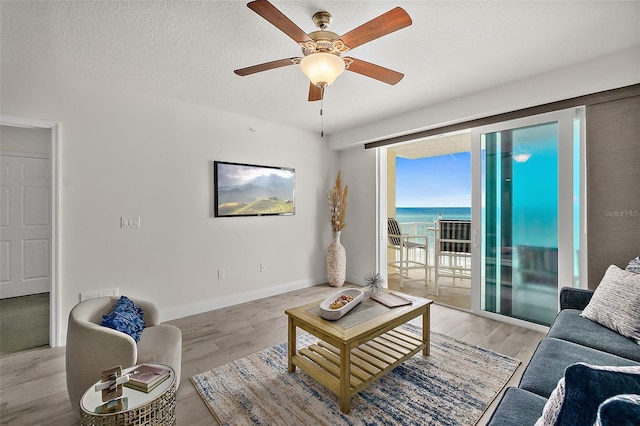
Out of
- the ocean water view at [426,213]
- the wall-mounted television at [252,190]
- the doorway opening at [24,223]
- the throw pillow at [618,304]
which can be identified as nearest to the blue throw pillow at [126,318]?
the wall-mounted television at [252,190]

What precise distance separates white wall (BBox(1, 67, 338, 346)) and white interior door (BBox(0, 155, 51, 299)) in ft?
7.19

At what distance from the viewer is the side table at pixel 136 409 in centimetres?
128

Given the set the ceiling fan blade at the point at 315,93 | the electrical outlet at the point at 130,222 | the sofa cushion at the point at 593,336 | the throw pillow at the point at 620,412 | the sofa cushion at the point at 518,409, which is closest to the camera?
the throw pillow at the point at 620,412

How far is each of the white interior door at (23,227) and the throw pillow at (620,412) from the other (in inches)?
232

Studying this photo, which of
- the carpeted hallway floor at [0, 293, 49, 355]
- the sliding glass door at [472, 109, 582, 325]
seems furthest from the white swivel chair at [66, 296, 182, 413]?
the sliding glass door at [472, 109, 582, 325]

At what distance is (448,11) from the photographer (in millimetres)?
1899

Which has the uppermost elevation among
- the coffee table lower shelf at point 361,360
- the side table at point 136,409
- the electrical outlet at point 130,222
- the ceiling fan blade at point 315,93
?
the ceiling fan blade at point 315,93

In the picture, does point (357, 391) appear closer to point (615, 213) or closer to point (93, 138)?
point (615, 213)

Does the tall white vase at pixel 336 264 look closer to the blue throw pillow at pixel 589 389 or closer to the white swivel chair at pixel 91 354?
the white swivel chair at pixel 91 354

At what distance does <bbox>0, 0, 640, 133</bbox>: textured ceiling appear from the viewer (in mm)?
1884

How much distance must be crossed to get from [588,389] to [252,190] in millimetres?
3817

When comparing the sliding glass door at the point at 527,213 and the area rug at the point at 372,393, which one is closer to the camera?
the area rug at the point at 372,393

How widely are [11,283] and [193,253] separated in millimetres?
3142

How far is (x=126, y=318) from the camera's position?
6.61 ft
